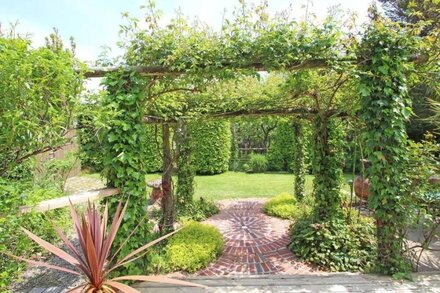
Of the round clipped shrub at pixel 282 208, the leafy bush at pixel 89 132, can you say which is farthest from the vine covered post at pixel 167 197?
the round clipped shrub at pixel 282 208

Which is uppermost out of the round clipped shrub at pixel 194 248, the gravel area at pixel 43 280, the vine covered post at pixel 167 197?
the vine covered post at pixel 167 197

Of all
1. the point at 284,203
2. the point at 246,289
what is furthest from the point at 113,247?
the point at 284,203

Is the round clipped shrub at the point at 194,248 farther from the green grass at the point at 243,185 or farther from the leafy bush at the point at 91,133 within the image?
the green grass at the point at 243,185

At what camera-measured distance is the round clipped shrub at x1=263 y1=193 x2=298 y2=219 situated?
20.2 feet

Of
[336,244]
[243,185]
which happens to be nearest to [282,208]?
[336,244]

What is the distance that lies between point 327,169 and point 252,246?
187 centimetres

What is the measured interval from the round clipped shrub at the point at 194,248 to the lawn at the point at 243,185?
129 inches

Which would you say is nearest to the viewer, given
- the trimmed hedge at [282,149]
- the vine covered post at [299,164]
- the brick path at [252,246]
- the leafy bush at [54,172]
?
the brick path at [252,246]

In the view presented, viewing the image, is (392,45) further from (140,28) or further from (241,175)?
(241,175)

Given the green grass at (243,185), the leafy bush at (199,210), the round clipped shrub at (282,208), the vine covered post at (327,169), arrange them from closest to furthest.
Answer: the vine covered post at (327,169) → the round clipped shrub at (282,208) → the leafy bush at (199,210) → the green grass at (243,185)

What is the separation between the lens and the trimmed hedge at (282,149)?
1170 cm

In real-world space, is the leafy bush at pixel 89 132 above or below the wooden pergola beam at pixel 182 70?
below

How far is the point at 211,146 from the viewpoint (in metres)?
11.4

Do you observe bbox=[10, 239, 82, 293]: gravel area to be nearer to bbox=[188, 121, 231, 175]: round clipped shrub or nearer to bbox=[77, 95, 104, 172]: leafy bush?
bbox=[77, 95, 104, 172]: leafy bush
